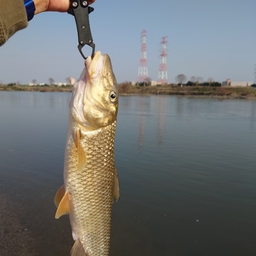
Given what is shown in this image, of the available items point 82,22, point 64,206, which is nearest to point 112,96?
point 82,22

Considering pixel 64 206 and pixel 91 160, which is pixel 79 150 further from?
pixel 64 206

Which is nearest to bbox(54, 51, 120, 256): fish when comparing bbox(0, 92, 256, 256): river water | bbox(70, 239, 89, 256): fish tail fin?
bbox(70, 239, 89, 256): fish tail fin

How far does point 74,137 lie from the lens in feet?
7.09

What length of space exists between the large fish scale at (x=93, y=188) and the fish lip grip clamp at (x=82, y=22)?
697 millimetres

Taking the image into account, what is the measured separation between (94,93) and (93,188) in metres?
0.78

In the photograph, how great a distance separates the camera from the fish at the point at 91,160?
2.15 m

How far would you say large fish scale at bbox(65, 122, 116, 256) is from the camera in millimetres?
2195

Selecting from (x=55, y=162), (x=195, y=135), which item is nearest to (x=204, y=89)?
(x=195, y=135)

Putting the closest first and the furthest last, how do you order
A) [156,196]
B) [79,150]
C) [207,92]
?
[79,150] → [156,196] → [207,92]

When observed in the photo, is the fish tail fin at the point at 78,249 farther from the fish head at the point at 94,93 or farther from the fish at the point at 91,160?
the fish head at the point at 94,93

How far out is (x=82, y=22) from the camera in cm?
A: 216

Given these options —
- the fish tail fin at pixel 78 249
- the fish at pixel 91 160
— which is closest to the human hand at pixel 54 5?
the fish at pixel 91 160

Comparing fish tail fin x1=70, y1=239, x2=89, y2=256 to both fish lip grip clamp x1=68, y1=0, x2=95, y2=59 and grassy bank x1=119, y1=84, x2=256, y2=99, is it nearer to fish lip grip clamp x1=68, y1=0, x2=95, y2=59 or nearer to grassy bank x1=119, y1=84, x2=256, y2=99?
fish lip grip clamp x1=68, y1=0, x2=95, y2=59

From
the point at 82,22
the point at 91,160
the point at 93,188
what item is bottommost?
the point at 93,188
